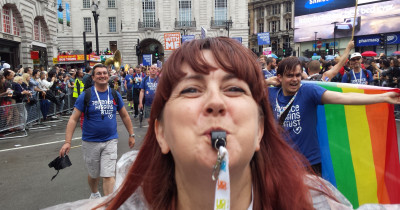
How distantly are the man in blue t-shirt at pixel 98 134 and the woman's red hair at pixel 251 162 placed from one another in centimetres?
336

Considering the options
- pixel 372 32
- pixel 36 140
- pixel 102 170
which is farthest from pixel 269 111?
pixel 372 32

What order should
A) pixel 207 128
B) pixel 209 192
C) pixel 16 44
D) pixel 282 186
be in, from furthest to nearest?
1. pixel 16 44
2. pixel 282 186
3. pixel 209 192
4. pixel 207 128

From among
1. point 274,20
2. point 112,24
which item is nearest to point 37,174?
point 112,24

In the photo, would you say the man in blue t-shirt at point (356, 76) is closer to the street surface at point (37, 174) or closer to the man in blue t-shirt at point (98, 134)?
the street surface at point (37, 174)

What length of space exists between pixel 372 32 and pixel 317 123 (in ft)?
162

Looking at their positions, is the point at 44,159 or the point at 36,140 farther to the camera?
the point at 36,140

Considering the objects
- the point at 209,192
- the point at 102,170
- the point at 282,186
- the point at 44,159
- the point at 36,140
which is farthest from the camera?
the point at 36,140

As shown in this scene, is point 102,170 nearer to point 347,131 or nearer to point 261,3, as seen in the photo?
point 347,131

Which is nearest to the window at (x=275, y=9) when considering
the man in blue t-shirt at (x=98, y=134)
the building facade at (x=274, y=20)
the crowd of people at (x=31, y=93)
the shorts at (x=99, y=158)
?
the building facade at (x=274, y=20)

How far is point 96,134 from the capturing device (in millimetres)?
4824

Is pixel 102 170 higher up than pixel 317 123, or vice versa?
pixel 317 123

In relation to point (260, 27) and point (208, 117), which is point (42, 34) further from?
point (260, 27)

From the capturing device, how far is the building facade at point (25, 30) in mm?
23312

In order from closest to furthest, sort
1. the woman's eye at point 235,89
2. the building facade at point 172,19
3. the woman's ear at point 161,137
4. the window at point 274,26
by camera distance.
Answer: the woman's eye at point 235,89
the woman's ear at point 161,137
the building facade at point 172,19
the window at point 274,26
